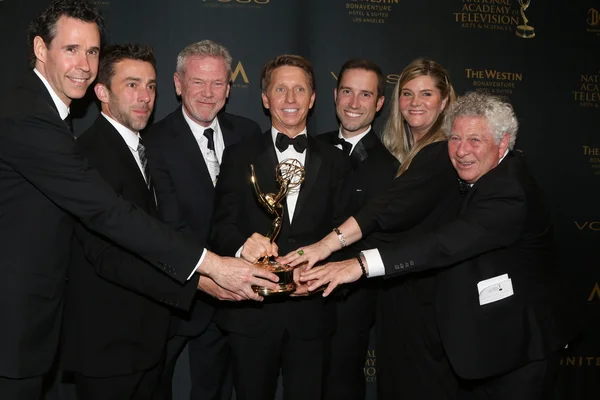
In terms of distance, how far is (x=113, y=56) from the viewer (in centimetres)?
333

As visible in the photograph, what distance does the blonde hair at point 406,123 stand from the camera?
→ 3.75m

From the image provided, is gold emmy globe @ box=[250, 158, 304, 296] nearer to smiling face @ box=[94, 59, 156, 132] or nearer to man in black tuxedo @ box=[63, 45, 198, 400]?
man in black tuxedo @ box=[63, 45, 198, 400]

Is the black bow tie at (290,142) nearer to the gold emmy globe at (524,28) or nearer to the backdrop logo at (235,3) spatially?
the backdrop logo at (235,3)

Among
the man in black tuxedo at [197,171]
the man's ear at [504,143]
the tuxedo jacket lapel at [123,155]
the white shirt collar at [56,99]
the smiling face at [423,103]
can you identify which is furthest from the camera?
the smiling face at [423,103]

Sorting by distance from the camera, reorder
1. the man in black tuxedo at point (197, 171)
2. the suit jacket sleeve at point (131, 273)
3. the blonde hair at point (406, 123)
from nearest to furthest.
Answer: the suit jacket sleeve at point (131, 273) < the man in black tuxedo at point (197, 171) < the blonde hair at point (406, 123)

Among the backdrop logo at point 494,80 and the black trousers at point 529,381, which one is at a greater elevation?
the backdrop logo at point 494,80

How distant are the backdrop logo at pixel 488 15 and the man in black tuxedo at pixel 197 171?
2.14m

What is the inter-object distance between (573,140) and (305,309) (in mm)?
3128

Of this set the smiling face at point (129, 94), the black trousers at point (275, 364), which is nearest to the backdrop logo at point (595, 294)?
the black trousers at point (275, 364)

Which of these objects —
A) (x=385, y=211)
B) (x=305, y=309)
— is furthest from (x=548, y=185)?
(x=305, y=309)

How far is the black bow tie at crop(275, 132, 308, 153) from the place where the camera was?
3312mm

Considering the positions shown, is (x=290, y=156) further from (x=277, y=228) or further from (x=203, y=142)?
(x=203, y=142)

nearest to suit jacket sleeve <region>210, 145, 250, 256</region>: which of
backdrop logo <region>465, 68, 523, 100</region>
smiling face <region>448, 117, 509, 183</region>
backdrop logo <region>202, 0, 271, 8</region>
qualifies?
smiling face <region>448, 117, 509, 183</region>

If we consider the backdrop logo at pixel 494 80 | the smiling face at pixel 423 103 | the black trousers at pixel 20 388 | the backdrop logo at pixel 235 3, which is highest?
A: the backdrop logo at pixel 235 3
